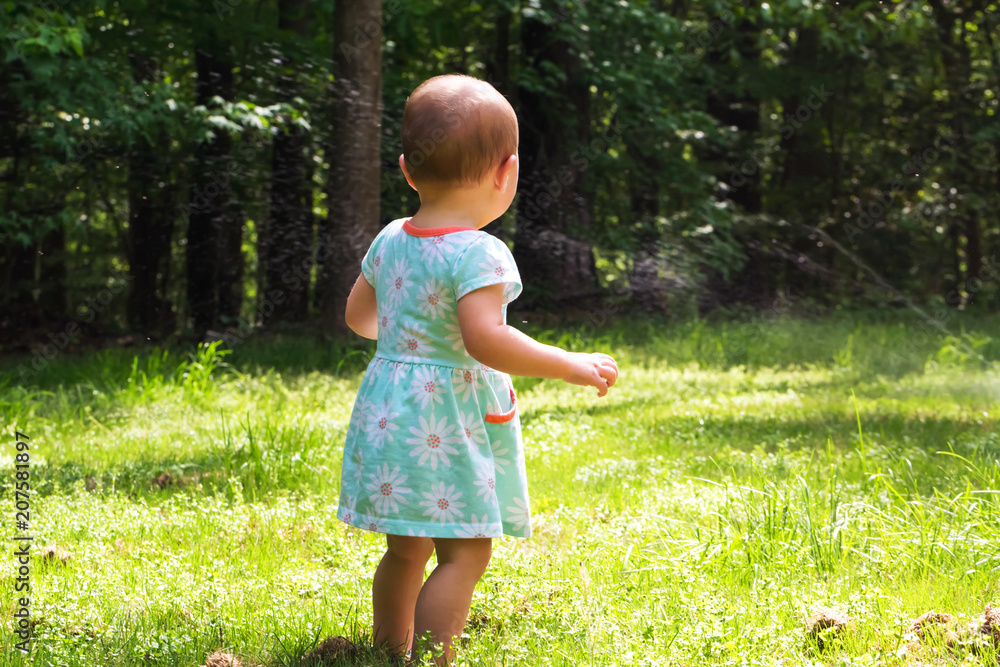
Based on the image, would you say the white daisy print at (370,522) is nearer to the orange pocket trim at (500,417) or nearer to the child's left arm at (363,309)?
the orange pocket trim at (500,417)

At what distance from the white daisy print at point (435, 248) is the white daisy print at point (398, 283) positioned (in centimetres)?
6

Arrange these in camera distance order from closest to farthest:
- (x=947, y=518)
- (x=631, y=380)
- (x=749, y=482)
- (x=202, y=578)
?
(x=202, y=578)
(x=947, y=518)
(x=749, y=482)
(x=631, y=380)

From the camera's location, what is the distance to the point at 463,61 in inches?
594

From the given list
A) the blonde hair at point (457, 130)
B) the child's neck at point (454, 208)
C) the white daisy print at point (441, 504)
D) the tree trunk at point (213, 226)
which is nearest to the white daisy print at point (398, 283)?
the child's neck at point (454, 208)

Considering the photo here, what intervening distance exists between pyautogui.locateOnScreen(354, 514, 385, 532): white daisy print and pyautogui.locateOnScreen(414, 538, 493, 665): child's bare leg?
0.53 ft

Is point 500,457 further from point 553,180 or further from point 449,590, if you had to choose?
point 553,180

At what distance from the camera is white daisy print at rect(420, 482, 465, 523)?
1.94 metres

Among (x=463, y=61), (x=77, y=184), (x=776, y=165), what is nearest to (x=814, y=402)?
(x=77, y=184)

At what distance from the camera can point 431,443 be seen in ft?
6.43

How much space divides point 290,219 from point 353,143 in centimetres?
466

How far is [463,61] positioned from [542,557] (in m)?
13.5

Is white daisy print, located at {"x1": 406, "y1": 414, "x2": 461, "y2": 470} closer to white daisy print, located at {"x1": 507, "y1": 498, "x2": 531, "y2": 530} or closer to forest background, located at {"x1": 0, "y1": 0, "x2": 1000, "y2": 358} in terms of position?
white daisy print, located at {"x1": 507, "y1": 498, "x2": 531, "y2": 530}

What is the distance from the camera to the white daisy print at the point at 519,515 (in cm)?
207

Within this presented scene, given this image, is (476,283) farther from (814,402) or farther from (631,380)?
(631,380)
